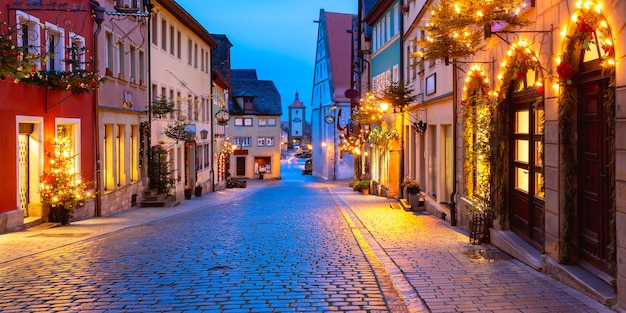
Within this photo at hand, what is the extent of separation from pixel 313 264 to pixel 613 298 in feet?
14.9

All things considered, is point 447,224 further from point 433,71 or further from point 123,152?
point 123,152

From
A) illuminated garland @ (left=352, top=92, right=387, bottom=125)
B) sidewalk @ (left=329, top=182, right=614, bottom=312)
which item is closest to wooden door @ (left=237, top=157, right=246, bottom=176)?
illuminated garland @ (left=352, top=92, right=387, bottom=125)

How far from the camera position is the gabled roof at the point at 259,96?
218 feet

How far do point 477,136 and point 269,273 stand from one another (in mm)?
5789

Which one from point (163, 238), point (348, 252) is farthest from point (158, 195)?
point (348, 252)

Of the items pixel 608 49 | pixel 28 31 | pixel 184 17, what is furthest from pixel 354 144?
pixel 608 49

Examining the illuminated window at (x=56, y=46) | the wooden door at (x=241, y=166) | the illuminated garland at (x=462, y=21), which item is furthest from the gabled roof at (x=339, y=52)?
the illuminated garland at (x=462, y=21)

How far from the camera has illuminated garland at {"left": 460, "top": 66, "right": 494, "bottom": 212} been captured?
12.2 meters

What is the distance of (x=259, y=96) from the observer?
221 ft

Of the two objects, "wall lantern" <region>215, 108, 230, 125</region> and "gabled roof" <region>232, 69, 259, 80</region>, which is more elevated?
"gabled roof" <region>232, 69, 259, 80</region>

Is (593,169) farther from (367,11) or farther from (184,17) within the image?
(367,11)

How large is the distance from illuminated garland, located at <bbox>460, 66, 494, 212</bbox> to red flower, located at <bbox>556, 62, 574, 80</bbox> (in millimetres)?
4032

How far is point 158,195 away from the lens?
24.5 meters

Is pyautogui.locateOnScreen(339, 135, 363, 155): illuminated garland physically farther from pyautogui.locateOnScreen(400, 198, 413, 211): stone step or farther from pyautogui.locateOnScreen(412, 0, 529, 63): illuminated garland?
pyautogui.locateOnScreen(412, 0, 529, 63): illuminated garland
